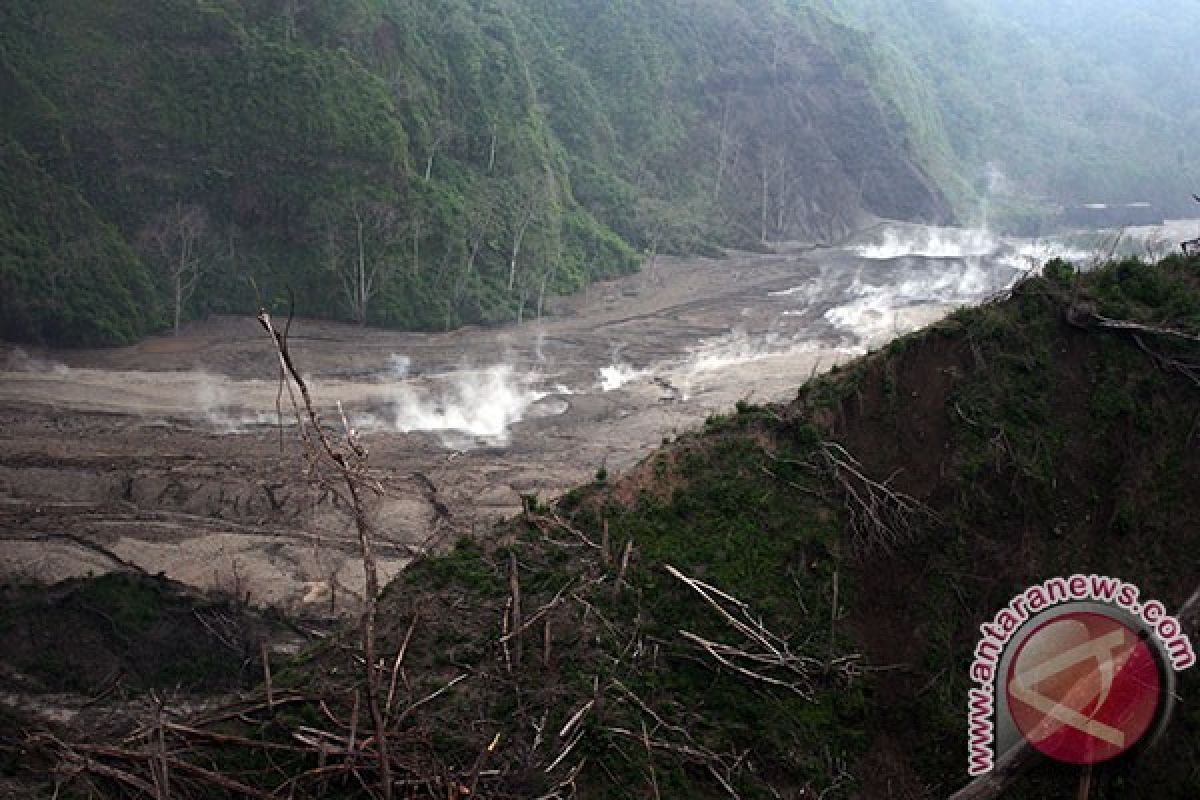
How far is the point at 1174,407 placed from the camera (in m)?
12.5

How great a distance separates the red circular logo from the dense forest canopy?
15081 mm

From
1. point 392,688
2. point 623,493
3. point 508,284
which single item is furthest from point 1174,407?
point 508,284

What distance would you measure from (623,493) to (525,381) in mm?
24539

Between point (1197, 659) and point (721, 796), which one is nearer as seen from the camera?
point (721, 796)

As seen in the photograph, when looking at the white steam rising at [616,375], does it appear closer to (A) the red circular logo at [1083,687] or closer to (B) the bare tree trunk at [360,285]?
(B) the bare tree trunk at [360,285]

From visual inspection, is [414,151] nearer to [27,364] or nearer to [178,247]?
[178,247]

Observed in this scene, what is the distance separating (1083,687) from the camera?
9.12 m

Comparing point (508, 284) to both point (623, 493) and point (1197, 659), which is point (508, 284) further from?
point (1197, 659)

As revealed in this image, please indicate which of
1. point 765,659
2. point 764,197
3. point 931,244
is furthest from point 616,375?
point 931,244

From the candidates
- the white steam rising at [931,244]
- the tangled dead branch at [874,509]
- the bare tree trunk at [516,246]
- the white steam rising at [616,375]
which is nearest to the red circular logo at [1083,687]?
the tangled dead branch at [874,509]

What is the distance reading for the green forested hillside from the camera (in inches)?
1428

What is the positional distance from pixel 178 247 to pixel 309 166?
20.1 ft

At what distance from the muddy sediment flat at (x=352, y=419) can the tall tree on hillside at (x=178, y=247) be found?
136 centimetres

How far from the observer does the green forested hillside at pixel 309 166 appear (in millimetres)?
36281
